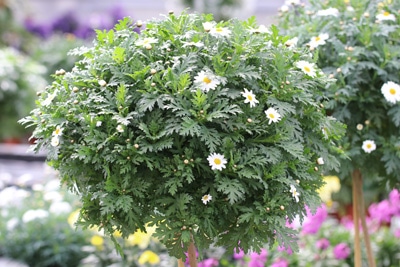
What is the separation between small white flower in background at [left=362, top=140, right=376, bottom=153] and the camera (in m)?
2.40

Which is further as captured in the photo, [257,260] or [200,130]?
[257,260]

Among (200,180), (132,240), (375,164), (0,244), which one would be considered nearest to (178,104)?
(200,180)

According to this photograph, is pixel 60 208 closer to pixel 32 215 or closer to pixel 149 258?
pixel 32 215

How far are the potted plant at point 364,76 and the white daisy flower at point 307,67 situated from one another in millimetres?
346

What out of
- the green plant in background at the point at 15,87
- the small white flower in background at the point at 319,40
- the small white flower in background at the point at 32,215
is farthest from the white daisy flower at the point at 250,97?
the green plant in background at the point at 15,87

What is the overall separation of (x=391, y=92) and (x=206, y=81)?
0.86 meters

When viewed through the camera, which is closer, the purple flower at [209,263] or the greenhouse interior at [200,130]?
the greenhouse interior at [200,130]

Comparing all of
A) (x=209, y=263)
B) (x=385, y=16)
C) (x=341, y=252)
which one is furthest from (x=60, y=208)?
(x=385, y=16)

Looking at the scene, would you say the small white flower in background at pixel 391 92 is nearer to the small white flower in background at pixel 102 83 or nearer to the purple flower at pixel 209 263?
the small white flower in background at pixel 102 83

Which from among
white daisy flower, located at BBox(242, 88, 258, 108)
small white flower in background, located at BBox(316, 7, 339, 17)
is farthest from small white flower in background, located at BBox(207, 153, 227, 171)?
small white flower in background, located at BBox(316, 7, 339, 17)

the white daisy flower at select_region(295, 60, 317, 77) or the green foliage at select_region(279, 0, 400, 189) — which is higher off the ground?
the green foliage at select_region(279, 0, 400, 189)

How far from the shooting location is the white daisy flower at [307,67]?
78.0 inches

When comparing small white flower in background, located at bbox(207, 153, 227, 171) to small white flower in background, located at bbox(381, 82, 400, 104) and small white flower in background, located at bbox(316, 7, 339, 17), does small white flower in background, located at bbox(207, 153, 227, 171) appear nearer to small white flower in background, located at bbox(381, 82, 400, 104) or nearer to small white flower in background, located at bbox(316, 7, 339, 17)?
small white flower in background, located at bbox(381, 82, 400, 104)

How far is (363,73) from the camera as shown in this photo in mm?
2457
